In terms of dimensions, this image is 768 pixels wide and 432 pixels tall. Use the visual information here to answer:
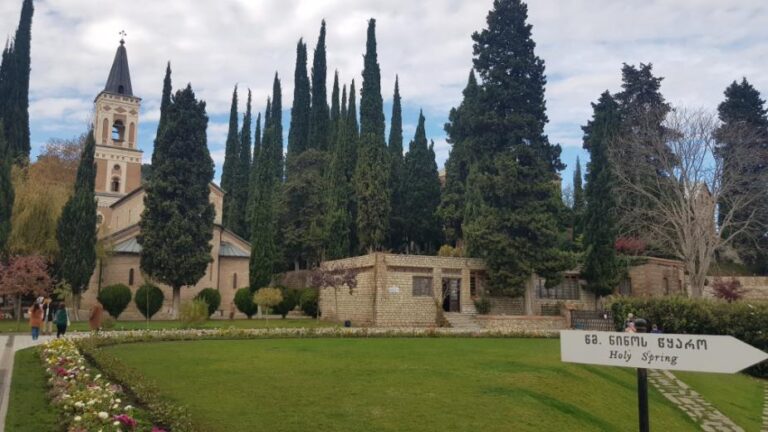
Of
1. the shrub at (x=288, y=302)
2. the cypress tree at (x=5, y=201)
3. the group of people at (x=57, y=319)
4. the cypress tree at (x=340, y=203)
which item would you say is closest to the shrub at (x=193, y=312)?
the group of people at (x=57, y=319)

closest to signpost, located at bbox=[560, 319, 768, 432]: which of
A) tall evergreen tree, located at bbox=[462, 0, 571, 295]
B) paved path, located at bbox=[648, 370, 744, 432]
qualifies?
paved path, located at bbox=[648, 370, 744, 432]

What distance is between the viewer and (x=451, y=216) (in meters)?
41.6

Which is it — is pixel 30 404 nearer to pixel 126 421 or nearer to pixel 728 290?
pixel 126 421

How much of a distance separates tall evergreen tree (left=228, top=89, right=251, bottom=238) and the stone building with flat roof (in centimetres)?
437

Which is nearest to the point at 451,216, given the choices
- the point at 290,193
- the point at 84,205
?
the point at 290,193

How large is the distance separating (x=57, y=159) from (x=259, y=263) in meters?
21.1

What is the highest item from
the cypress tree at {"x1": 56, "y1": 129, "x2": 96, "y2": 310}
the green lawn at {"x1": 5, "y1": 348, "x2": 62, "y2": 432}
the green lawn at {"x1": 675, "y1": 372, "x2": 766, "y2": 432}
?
the cypress tree at {"x1": 56, "y1": 129, "x2": 96, "y2": 310}

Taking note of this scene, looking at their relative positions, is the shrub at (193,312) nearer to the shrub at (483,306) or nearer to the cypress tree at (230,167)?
the shrub at (483,306)

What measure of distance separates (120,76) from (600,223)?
4133cm

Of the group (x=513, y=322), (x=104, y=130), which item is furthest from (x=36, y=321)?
(x=104, y=130)

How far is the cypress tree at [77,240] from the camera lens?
30953 millimetres

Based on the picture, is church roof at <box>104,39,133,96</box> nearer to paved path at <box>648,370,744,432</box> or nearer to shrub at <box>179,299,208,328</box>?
shrub at <box>179,299,208,328</box>

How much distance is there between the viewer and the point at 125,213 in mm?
43844

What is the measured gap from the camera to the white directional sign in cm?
417
